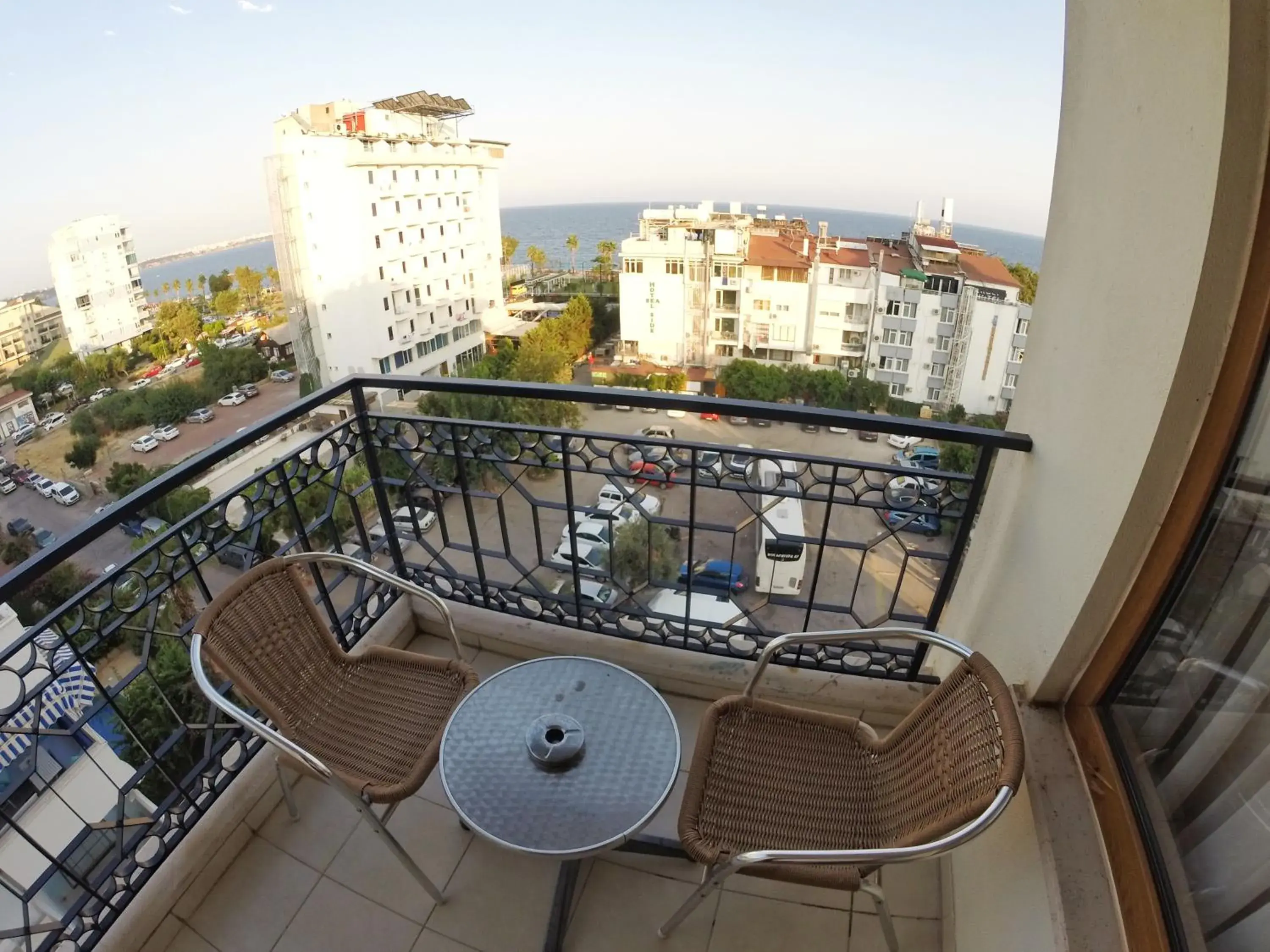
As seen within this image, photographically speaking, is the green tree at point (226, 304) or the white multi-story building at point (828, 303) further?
the green tree at point (226, 304)

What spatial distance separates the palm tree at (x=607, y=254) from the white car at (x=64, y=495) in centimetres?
2674

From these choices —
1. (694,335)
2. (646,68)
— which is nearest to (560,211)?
(646,68)

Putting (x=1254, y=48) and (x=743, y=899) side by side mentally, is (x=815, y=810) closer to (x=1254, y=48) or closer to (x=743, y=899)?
(x=743, y=899)

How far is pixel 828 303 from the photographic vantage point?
20.5 meters

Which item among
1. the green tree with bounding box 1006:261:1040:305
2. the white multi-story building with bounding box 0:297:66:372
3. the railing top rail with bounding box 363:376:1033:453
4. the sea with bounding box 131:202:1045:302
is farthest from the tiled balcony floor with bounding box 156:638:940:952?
the white multi-story building with bounding box 0:297:66:372

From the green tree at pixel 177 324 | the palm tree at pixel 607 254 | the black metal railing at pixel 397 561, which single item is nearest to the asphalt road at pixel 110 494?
the green tree at pixel 177 324

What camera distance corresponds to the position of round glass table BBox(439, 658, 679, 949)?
1.19m

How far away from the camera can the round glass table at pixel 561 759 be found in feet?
3.89

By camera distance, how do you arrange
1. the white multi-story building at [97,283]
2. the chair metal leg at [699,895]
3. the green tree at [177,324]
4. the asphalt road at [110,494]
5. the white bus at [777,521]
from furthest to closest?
the green tree at [177,324], the white multi-story building at [97,283], the asphalt road at [110,494], the white bus at [777,521], the chair metal leg at [699,895]

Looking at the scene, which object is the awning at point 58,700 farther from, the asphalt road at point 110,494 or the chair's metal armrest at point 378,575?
the asphalt road at point 110,494

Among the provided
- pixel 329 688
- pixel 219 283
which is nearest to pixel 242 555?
pixel 329 688

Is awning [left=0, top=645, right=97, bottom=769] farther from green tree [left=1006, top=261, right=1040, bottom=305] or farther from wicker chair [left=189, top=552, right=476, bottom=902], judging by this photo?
green tree [left=1006, top=261, right=1040, bottom=305]

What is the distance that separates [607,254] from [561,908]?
3749cm

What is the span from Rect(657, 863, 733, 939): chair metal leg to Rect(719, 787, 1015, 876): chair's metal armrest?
Result: 2 centimetres
